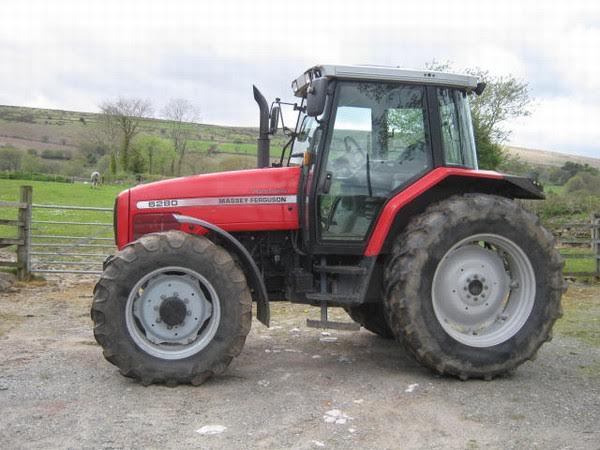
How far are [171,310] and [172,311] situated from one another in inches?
0.5

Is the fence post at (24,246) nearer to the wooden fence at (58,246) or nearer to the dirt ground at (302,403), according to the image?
the wooden fence at (58,246)

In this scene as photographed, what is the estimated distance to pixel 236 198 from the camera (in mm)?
5617

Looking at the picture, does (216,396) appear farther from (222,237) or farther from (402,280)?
(402,280)

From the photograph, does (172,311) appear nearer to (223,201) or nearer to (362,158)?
(223,201)

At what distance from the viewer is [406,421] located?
4.44m

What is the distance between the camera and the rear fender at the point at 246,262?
5.33 m

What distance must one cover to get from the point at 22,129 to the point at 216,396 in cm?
7217

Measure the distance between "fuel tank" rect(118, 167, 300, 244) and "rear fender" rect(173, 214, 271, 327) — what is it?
0.51 feet

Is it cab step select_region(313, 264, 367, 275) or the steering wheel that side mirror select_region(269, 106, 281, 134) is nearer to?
the steering wheel

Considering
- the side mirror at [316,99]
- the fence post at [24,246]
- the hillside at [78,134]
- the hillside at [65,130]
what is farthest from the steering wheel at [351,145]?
the hillside at [65,130]

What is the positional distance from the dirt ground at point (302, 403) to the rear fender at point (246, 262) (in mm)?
574

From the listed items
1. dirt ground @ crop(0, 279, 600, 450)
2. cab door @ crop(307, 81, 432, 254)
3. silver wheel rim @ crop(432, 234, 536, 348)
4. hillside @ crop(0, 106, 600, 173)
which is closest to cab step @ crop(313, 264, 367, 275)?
cab door @ crop(307, 81, 432, 254)

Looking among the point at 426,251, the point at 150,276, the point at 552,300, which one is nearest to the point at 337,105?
the point at 426,251

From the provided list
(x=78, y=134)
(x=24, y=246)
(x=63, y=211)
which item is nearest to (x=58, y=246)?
(x=24, y=246)
